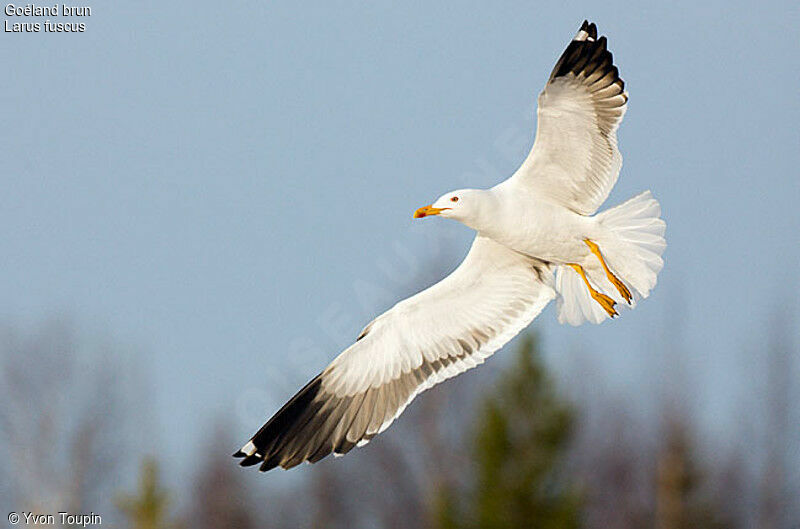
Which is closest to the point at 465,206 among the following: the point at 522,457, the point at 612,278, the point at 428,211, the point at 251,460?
the point at 428,211

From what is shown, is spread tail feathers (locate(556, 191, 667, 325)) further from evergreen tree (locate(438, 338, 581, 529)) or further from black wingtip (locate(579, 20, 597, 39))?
evergreen tree (locate(438, 338, 581, 529))

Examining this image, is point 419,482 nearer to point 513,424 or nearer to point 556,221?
point 513,424

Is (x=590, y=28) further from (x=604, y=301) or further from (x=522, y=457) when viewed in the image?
(x=522, y=457)

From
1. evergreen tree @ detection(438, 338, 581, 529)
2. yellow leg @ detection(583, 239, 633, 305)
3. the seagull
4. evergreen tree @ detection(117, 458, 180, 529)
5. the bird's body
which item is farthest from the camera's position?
evergreen tree @ detection(438, 338, 581, 529)

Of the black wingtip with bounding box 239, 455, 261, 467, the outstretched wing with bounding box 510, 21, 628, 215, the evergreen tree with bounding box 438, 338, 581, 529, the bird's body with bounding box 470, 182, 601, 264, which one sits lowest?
the evergreen tree with bounding box 438, 338, 581, 529

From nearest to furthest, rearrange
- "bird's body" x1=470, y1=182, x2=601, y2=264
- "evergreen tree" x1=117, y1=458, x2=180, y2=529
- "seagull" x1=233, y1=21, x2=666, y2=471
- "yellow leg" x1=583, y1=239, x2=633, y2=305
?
"seagull" x1=233, y1=21, x2=666, y2=471, "bird's body" x1=470, y1=182, x2=601, y2=264, "yellow leg" x1=583, y1=239, x2=633, y2=305, "evergreen tree" x1=117, y1=458, x2=180, y2=529

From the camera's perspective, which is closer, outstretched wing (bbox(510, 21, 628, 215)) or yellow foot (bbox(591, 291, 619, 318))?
outstretched wing (bbox(510, 21, 628, 215))

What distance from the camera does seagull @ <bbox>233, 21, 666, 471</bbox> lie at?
21.2 feet

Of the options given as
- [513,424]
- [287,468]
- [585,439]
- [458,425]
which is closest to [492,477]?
[513,424]

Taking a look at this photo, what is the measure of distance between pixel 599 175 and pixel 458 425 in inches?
532

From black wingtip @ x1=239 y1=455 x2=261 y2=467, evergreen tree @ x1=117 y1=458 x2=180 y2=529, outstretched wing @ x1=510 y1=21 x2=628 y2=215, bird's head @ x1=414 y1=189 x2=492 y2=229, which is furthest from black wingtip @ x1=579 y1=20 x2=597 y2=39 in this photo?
evergreen tree @ x1=117 y1=458 x2=180 y2=529

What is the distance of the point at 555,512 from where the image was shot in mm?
14562

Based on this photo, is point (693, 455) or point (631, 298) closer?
point (631, 298)

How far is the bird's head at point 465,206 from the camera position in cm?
648
